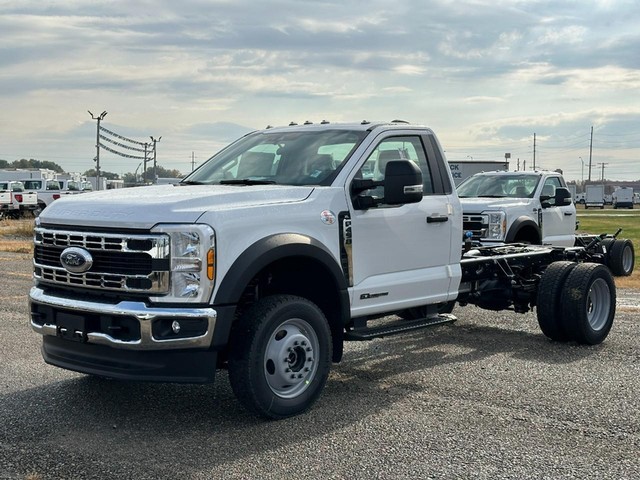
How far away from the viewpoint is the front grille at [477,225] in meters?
12.7

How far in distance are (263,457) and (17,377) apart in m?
3.02

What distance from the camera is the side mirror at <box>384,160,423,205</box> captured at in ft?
20.3

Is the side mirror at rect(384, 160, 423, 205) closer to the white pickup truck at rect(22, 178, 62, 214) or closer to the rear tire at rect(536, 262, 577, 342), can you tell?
the rear tire at rect(536, 262, 577, 342)

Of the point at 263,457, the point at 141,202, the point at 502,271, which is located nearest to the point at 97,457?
the point at 263,457

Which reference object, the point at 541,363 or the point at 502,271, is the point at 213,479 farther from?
the point at 502,271

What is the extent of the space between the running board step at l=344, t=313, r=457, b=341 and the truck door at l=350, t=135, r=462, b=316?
157 mm

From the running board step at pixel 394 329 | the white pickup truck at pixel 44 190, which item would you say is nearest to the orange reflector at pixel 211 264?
the running board step at pixel 394 329

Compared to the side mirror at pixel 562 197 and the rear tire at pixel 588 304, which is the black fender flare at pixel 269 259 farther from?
the side mirror at pixel 562 197

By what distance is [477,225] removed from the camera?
1282 centimetres

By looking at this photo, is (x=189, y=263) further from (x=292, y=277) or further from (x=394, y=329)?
(x=394, y=329)

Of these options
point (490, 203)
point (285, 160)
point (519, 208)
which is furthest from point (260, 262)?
point (519, 208)

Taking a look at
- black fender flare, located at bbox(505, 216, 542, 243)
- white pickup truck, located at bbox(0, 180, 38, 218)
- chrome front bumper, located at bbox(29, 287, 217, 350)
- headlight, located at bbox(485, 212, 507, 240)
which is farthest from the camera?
white pickup truck, located at bbox(0, 180, 38, 218)

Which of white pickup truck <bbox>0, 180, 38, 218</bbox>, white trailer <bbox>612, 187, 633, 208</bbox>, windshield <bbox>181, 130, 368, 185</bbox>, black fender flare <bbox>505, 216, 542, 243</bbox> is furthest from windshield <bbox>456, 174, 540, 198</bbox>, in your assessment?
white trailer <bbox>612, 187, 633, 208</bbox>

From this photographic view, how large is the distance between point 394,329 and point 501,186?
325 inches
